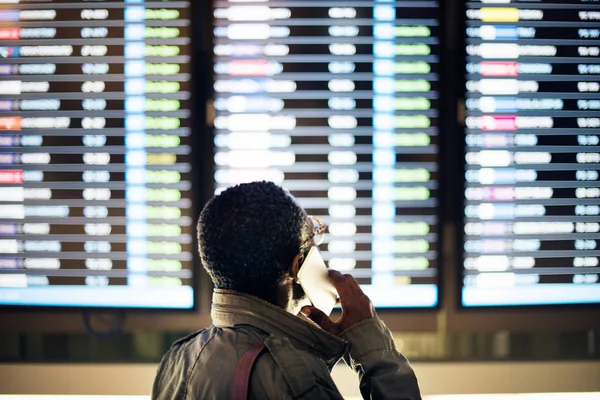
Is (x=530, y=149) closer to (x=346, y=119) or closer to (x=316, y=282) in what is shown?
(x=346, y=119)

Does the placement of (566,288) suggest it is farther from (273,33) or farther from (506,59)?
(273,33)

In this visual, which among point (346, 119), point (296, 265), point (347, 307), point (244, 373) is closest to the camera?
point (244, 373)

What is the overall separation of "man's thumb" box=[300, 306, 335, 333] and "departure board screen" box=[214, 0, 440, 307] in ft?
1.32

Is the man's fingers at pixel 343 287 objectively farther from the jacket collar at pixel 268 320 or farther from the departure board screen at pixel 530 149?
the departure board screen at pixel 530 149

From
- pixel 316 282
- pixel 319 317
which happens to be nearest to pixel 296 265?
pixel 316 282

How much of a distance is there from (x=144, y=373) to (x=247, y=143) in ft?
→ 2.95

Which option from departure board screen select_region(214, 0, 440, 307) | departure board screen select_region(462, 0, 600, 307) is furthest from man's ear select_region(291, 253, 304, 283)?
departure board screen select_region(462, 0, 600, 307)

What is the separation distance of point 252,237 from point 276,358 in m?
0.22

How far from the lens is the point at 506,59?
63.1 inches

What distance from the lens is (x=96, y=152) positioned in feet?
5.31

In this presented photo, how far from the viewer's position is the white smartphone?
3.42 ft

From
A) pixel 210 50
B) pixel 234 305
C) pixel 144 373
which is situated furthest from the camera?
pixel 144 373

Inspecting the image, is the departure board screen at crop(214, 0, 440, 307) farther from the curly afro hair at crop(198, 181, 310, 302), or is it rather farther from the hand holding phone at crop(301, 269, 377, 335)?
the curly afro hair at crop(198, 181, 310, 302)

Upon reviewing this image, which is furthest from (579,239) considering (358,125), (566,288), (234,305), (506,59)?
(234,305)
